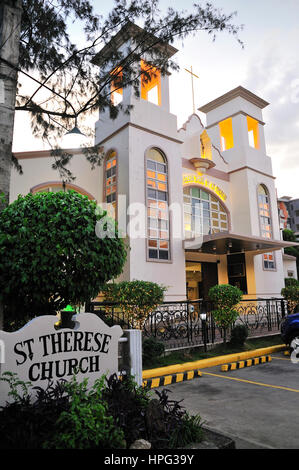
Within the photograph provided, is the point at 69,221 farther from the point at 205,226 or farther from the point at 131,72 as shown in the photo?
the point at 205,226

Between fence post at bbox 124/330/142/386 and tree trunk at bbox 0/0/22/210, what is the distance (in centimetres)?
259

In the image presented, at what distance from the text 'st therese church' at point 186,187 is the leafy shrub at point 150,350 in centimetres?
521

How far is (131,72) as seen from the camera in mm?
6680

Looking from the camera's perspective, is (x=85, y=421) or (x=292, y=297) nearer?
(x=85, y=421)

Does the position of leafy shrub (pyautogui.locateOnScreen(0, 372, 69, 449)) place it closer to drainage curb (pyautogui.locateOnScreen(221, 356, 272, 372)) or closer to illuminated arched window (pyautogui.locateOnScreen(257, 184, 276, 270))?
drainage curb (pyautogui.locateOnScreen(221, 356, 272, 372))

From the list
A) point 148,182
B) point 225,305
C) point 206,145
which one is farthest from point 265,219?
point 225,305

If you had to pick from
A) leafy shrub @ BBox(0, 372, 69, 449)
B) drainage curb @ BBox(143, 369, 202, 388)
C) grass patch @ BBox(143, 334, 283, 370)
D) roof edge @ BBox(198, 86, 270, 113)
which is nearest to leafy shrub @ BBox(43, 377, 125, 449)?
leafy shrub @ BBox(0, 372, 69, 449)

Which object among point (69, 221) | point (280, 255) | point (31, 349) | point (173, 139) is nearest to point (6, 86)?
point (69, 221)

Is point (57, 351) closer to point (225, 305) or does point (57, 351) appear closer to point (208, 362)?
point (208, 362)

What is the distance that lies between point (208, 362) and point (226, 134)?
1668cm

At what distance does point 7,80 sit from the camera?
476 centimetres

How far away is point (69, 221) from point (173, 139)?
39.3ft

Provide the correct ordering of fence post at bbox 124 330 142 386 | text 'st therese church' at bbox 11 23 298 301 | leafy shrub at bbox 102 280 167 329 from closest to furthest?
fence post at bbox 124 330 142 386
leafy shrub at bbox 102 280 167 329
text 'st therese church' at bbox 11 23 298 301

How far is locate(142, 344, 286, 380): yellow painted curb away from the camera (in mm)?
6930
